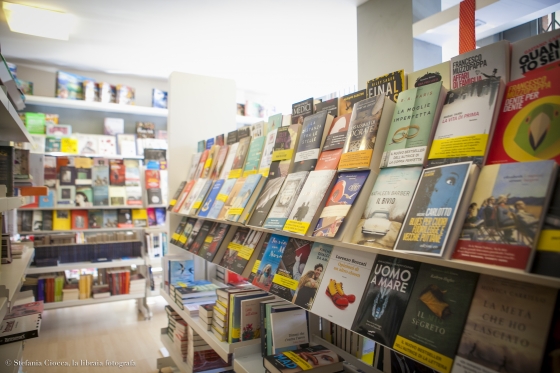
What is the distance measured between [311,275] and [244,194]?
0.71 m

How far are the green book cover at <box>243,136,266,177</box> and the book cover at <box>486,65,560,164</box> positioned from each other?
134cm

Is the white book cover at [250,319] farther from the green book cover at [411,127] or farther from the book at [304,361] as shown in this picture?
the green book cover at [411,127]

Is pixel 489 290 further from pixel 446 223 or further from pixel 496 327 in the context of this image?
pixel 446 223

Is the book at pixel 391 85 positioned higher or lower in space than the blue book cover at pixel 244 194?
higher

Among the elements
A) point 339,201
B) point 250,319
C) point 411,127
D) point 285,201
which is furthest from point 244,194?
point 411,127

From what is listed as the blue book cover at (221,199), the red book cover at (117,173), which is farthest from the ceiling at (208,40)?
the blue book cover at (221,199)

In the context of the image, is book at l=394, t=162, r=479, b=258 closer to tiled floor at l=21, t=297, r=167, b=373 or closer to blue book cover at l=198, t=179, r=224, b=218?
blue book cover at l=198, t=179, r=224, b=218

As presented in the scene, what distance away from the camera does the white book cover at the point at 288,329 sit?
5.82 feet

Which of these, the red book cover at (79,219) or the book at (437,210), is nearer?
the book at (437,210)

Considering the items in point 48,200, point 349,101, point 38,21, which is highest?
point 38,21

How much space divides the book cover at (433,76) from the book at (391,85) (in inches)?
1.2

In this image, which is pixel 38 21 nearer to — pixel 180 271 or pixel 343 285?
pixel 180 271

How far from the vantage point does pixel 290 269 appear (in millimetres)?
1658

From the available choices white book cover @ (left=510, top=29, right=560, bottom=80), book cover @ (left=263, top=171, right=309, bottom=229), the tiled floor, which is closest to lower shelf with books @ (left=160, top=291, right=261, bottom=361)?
book cover @ (left=263, top=171, right=309, bottom=229)
